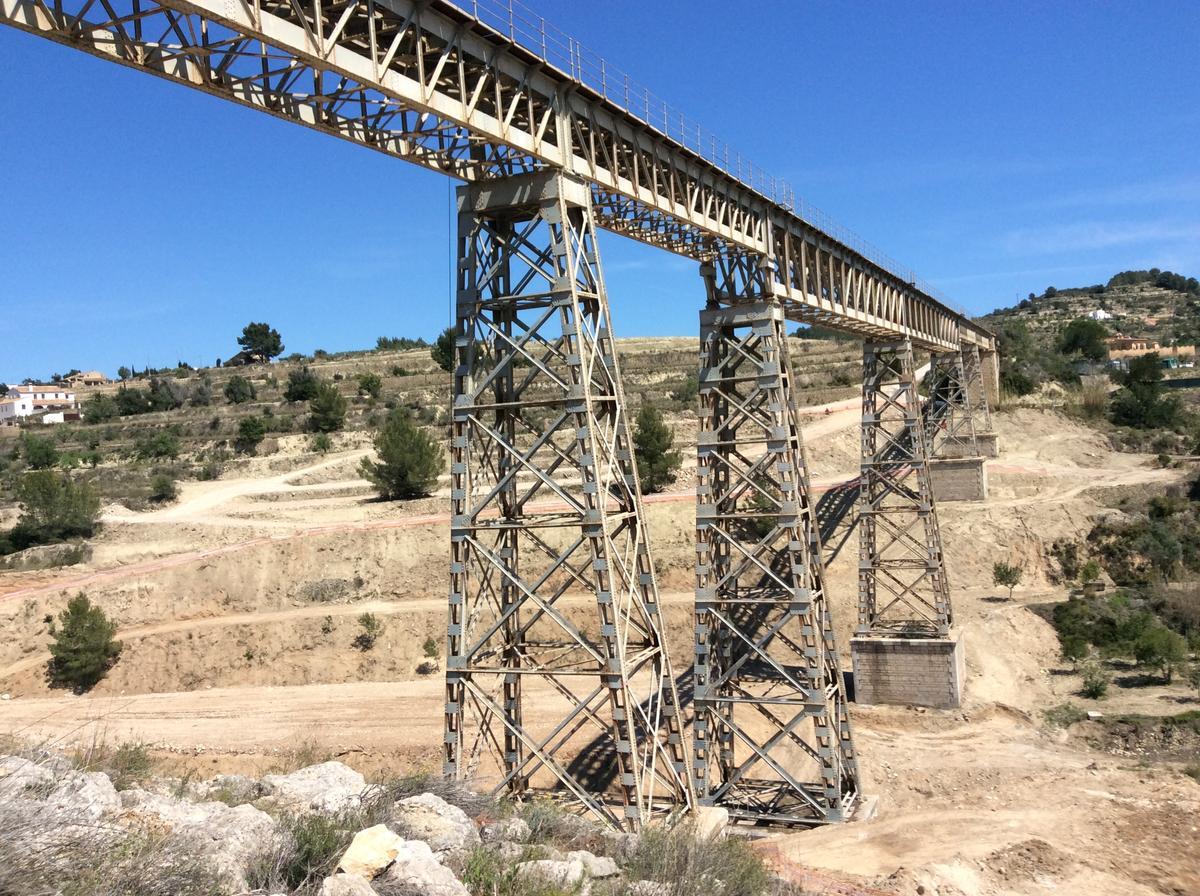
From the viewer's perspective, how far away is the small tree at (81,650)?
96.6 ft

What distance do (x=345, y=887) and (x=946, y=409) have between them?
44248 mm

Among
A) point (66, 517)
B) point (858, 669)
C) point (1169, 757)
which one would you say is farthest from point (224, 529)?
point (1169, 757)

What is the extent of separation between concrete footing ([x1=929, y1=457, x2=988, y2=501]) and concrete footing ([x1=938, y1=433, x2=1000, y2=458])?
174cm

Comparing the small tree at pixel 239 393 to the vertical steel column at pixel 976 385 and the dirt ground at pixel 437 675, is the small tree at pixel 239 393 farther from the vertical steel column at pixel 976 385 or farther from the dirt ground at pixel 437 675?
the vertical steel column at pixel 976 385

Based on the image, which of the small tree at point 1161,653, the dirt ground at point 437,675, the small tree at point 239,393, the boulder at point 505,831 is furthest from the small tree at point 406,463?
the small tree at point 239,393

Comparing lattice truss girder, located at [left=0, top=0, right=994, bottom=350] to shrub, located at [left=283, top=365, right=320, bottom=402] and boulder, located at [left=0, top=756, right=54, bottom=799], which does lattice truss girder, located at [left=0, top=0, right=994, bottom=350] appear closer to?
boulder, located at [left=0, top=756, right=54, bottom=799]

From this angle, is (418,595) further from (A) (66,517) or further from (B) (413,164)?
(B) (413,164)

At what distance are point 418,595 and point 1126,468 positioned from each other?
40427 millimetres

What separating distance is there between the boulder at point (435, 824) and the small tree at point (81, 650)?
2567 cm

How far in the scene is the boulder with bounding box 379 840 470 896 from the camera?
6520 mm

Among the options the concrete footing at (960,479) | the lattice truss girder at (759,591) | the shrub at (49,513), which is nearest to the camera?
the lattice truss girder at (759,591)

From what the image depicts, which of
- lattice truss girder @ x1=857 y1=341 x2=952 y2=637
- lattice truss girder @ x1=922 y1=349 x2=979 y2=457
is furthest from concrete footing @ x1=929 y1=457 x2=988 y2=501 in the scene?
lattice truss girder @ x1=857 y1=341 x2=952 y2=637

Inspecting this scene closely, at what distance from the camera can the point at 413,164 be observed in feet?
37.6

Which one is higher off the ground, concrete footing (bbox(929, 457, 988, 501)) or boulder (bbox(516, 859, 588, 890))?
concrete footing (bbox(929, 457, 988, 501))
